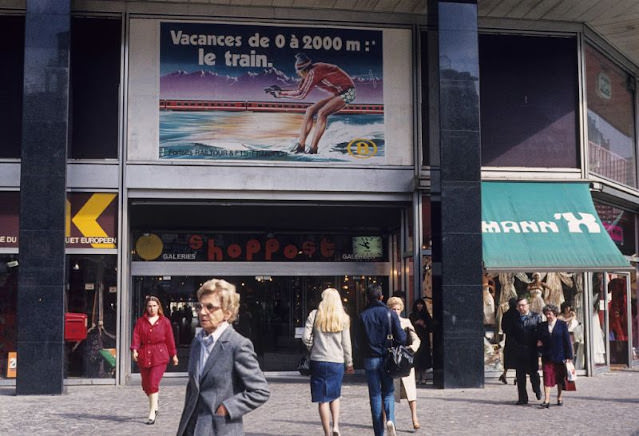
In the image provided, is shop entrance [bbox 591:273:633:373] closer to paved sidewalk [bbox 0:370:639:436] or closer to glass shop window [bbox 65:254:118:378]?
paved sidewalk [bbox 0:370:639:436]

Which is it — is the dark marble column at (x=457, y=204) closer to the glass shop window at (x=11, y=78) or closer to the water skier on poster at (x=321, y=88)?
the water skier on poster at (x=321, y=88)

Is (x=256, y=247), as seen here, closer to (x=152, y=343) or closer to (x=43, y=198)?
(x=43, y=198)

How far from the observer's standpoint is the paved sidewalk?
33.5ft

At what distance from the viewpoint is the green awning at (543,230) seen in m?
14.8

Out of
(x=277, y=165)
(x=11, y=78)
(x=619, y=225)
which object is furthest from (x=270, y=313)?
(x=619, y=225)

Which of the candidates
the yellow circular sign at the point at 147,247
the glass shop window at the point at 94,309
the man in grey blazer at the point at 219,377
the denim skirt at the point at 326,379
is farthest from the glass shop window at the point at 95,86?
the man in grey blazer at the point at 219,377

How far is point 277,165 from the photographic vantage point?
15.5 m

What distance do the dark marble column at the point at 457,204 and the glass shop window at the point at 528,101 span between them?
184cm

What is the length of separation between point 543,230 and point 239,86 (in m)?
6.04

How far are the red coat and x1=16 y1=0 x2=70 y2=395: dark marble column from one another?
2789 mm

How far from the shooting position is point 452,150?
14391 millimetres

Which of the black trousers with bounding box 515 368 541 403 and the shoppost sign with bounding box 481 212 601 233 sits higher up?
the shoppost sign with bounding box 481 212 601 233

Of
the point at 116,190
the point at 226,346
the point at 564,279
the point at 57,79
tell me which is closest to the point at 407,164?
the point at 564,279

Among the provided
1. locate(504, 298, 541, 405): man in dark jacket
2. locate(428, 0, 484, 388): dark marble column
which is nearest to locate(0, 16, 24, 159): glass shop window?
locate(428, 0, 484, 388): dark marble column
